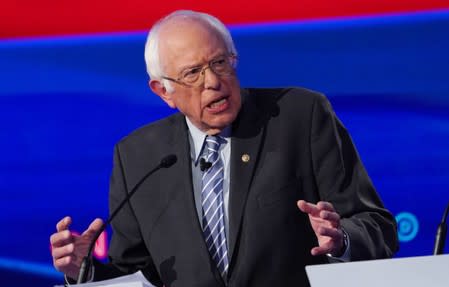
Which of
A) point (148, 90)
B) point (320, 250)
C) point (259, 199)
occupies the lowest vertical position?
point (320, 250)

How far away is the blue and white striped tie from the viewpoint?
105 inches

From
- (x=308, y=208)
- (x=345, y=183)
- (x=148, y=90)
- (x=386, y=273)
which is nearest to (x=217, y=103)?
(x=345, y=183)

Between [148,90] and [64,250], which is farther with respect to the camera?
[148,90]

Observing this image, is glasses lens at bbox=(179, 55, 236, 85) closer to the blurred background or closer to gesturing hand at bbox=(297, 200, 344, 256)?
gesturing hand at bbox=(297, 200, 344, 256)

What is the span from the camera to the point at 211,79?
268 centimetres

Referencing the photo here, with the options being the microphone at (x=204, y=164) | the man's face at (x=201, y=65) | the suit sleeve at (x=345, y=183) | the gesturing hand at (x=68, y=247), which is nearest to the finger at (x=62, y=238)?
the gesturing hand at (x=68, y=247)

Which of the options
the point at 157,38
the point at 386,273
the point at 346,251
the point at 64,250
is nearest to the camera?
the point at 386,273

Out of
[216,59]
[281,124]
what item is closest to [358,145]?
[281,124]

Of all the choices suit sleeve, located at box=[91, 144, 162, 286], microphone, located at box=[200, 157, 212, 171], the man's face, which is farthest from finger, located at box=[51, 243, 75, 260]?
the man's face

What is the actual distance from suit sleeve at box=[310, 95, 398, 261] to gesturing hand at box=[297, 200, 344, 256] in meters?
0.23

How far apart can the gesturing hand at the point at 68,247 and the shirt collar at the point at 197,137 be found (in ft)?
1.27

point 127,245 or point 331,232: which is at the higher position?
point 127,245

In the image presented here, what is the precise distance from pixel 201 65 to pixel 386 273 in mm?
1011

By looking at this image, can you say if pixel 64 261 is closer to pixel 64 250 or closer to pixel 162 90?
pixel 64 250
